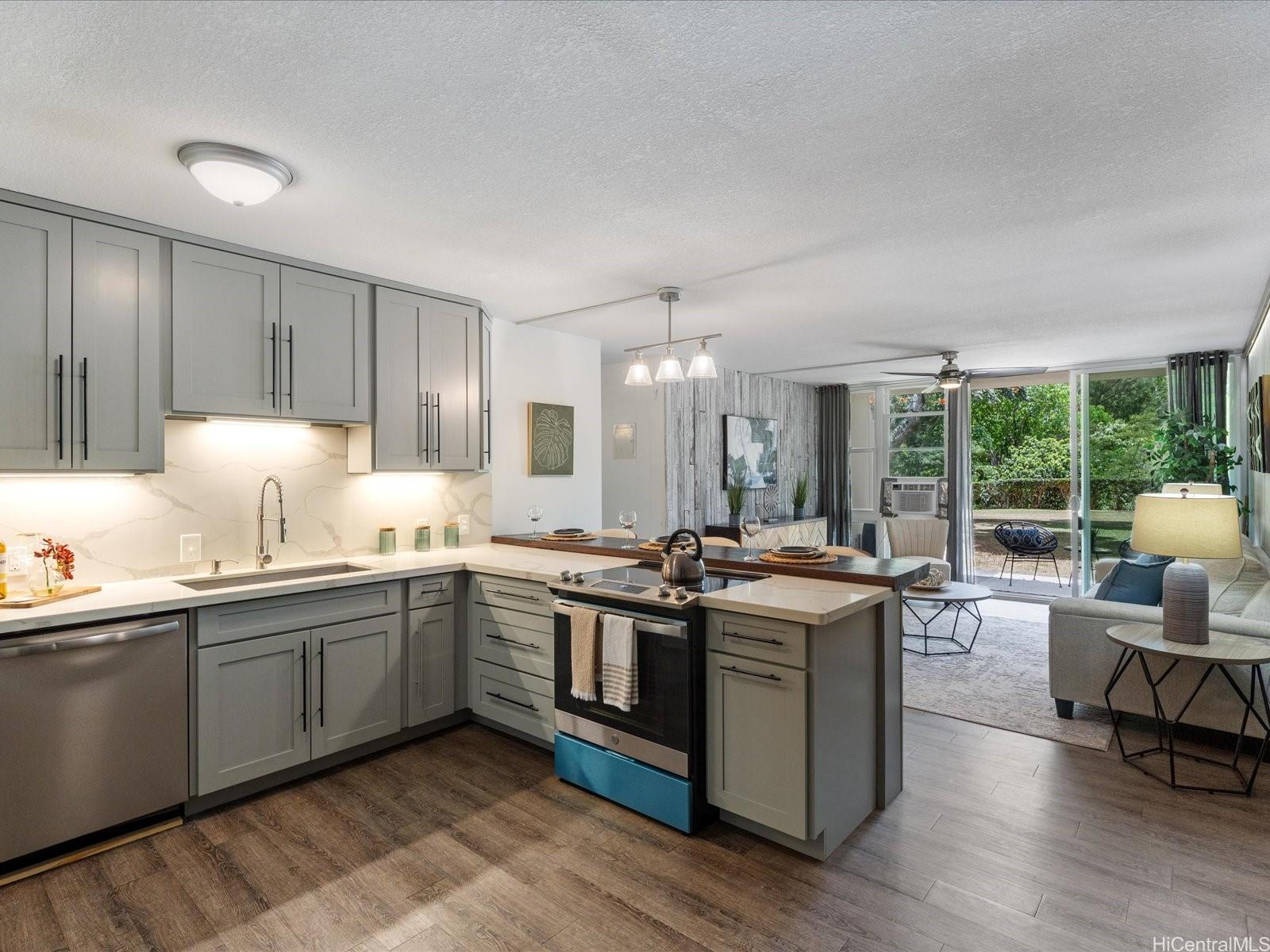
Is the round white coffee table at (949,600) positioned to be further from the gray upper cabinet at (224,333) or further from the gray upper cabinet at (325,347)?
the gray upper cabinet at (224,333)

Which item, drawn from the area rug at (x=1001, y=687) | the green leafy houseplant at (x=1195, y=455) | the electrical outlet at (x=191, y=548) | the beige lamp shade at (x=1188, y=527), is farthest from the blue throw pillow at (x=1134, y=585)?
the electrical outlet at (x=191, y=548)

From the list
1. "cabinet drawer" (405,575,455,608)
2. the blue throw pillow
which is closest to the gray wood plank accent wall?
"cabinet drawer" (405,575,455,608)

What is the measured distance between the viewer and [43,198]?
8.25 ft

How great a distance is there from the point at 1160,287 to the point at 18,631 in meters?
5.47

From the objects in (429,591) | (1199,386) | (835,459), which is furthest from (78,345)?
(1199,386)

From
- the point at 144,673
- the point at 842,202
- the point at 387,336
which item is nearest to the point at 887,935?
the point at 842,202

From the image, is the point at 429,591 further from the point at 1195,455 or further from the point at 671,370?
the point at 1195,455

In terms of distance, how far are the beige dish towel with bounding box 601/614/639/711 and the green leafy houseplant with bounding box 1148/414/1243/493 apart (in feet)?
17.7

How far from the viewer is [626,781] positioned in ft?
8.89

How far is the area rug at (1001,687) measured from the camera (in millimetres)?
3545

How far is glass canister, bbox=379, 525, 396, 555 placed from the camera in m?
3.85

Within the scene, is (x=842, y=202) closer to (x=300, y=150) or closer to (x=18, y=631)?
(x=300, y=150)

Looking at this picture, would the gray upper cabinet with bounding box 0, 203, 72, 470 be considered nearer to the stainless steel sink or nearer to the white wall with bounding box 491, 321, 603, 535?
the stainless steel sink

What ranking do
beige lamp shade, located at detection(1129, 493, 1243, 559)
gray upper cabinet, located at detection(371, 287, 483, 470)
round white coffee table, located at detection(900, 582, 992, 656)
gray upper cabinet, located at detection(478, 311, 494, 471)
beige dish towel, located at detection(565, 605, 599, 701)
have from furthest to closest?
round white coffee table, located at detection(900, 582, 992, 656), gray upper cabinet, located at detection(478, 311, 494, 471), gray upper cabinet, located at detection(371, 287, 483, 470), beige lamp shade, located at detection(1129, 493, 1243, 559), beige dish towel, located at detection(565, 605, 599, 701)
